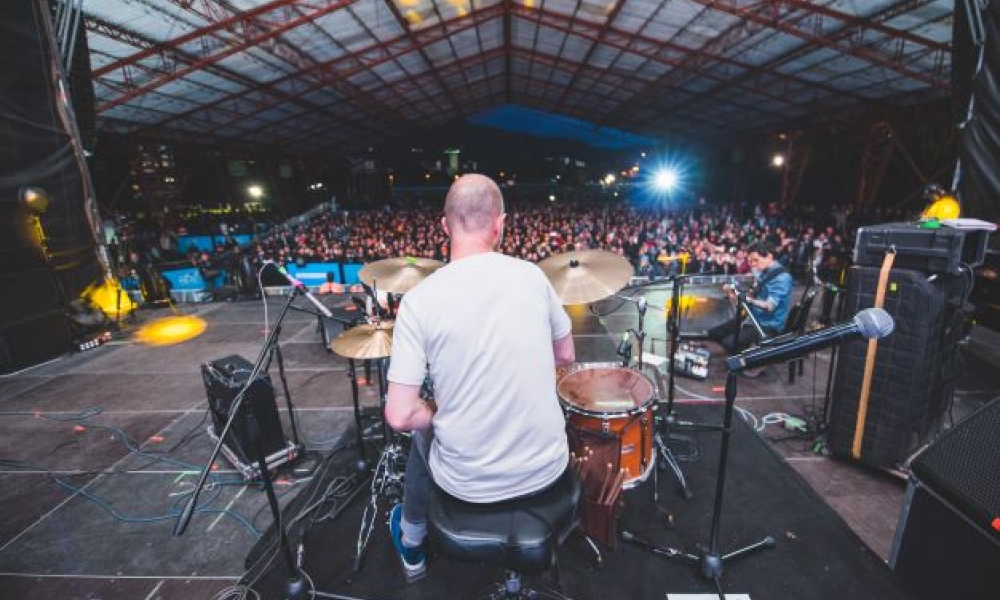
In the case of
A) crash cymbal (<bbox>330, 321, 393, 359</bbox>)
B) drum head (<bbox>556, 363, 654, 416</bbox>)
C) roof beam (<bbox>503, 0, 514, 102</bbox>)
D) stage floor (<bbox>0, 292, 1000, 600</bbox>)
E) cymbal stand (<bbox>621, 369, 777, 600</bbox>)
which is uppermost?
roof beam (<bbox>503, 0, 514, 102</bbox>)

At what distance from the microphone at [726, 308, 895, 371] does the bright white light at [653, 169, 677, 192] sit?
29771 millimetres

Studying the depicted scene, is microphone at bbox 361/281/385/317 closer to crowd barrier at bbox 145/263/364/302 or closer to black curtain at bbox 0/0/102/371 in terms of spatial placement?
black curtain at bbox 0/0/102/371

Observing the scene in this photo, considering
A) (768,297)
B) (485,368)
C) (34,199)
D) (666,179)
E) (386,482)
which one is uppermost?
(666,179)

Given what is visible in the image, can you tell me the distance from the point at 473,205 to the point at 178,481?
11.7ft

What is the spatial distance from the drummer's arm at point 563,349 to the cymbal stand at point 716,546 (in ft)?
2.34

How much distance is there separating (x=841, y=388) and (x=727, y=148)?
919 inches

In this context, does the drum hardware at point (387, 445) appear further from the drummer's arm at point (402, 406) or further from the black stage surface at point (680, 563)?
the drummer's arm at point (402, 406)

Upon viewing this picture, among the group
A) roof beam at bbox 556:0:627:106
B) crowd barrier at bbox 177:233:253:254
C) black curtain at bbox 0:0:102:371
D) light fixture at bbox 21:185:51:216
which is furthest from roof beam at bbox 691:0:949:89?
crowd barrier at bbox 177:233:253:254

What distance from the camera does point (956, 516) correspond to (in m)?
1.82

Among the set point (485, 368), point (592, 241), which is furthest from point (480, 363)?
point (592, 241)

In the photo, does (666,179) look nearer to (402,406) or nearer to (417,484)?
(417,484)

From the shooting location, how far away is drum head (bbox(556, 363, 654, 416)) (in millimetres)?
2438

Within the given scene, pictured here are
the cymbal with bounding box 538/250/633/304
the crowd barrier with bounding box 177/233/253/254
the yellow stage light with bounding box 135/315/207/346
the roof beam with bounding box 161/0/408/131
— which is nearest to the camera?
the cymbal with bounding box 538/250/633/304

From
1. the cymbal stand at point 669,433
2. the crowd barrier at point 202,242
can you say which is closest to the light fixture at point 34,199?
the cymbal stand at point 669,433
